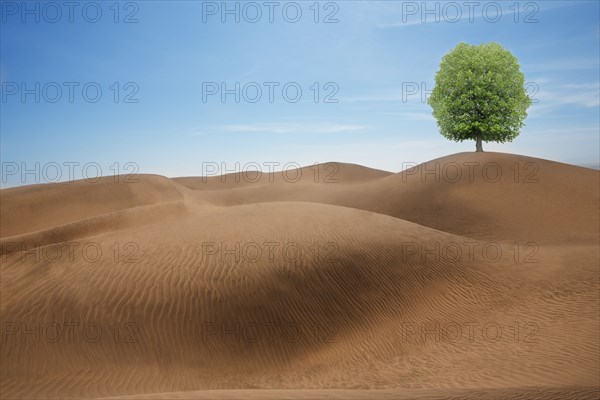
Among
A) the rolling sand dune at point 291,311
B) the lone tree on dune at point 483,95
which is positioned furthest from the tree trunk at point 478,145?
the rolling sand dune at point 291,311

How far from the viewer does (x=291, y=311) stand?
10.2m

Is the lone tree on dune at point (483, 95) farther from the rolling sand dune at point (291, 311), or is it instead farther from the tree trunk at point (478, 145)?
the rolling sand dune at point (291, 311)

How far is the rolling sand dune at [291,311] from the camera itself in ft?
27.3

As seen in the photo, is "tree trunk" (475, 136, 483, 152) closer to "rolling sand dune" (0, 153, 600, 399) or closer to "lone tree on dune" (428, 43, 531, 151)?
"lone tree on dune" (428, 43, 531, 151)

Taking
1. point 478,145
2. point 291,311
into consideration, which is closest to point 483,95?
point 478,145

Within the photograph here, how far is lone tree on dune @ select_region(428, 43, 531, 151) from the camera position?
32.1m

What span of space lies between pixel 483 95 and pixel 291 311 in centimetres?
2817

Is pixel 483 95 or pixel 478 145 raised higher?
pixel 483 95

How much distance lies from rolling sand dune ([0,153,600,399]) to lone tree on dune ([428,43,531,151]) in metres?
18.4

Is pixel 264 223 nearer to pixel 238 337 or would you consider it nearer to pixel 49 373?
pixel 238 337

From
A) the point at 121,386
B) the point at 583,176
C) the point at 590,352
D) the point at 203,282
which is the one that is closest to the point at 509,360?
the point at 590,352

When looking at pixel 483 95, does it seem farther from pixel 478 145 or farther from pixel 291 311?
pixel 291 311

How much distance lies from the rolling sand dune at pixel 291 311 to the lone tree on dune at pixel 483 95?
1840 centimetres

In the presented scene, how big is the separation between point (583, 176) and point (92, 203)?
31.0 metres
